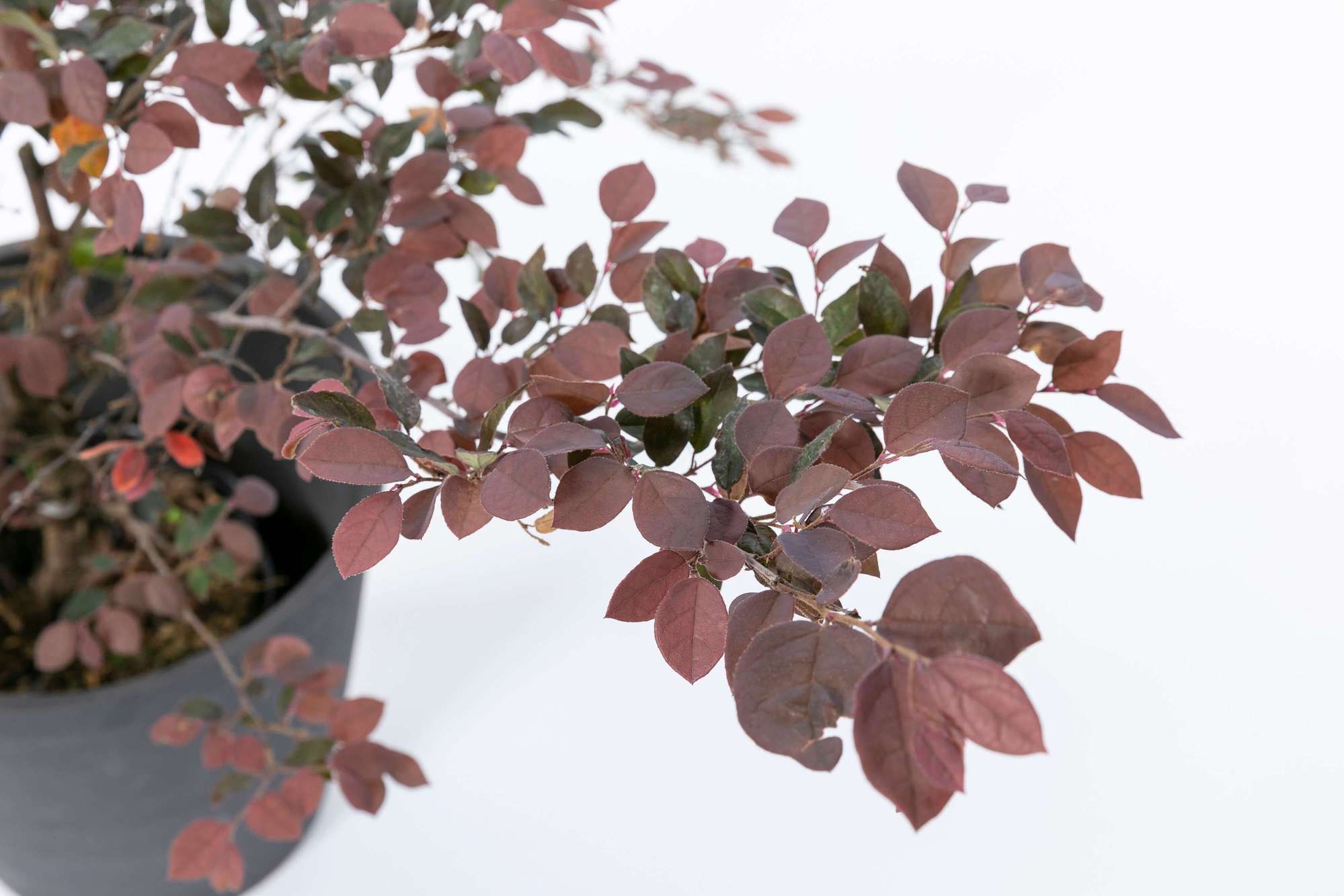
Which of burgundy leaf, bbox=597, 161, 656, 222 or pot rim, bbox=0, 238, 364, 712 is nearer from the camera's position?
burgundy leaf, bbox=597, 161, 656, 222

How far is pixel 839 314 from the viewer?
0.48 metres

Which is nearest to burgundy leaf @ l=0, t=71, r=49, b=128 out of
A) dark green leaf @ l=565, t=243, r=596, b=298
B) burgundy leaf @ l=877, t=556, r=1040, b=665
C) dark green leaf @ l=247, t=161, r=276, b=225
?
dark green leaf @ l=247, t=161, r=276, b=225

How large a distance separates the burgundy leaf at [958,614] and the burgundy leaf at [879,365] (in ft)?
0.51

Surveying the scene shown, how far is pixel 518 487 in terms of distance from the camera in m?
0.36

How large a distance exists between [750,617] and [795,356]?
4.5 inches

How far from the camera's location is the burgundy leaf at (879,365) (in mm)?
450

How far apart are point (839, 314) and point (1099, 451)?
0.40 feet

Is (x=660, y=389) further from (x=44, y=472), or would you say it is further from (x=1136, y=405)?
(x=44, y=472)

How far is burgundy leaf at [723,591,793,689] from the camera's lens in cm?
35

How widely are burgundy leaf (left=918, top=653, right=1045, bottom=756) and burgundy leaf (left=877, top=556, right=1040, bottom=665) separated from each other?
0.01m

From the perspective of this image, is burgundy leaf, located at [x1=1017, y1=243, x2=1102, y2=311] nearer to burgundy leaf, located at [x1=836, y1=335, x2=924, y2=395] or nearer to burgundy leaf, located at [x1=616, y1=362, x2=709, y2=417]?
burgundy leaf, located at [x1=836, y1=335, x2=924, y2=395]

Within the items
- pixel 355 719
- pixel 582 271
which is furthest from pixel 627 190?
pixel 355 719

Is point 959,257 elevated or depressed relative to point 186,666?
elevated

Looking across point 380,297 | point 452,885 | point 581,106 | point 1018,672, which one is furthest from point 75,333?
point 1018,672
